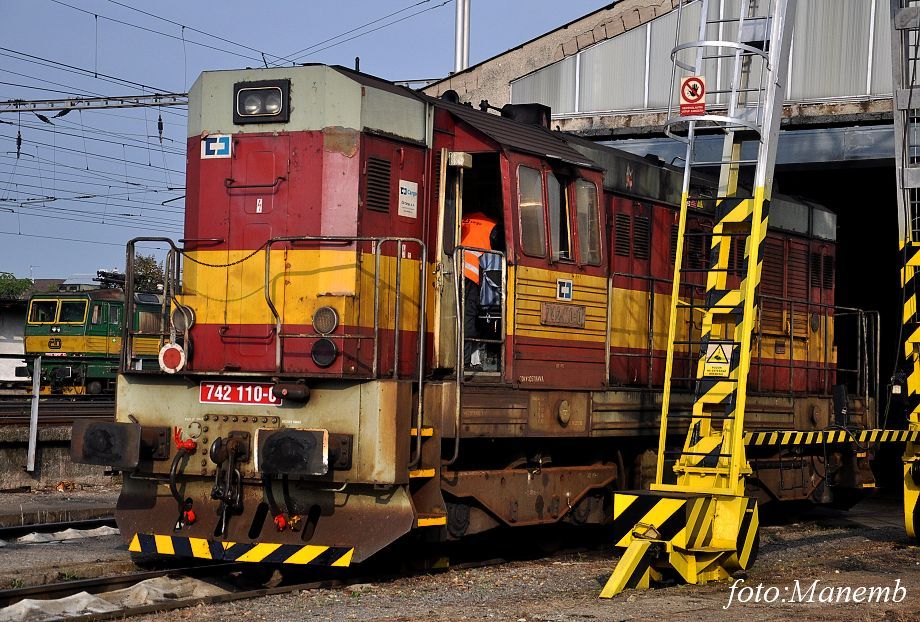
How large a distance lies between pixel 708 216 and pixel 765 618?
232 inches

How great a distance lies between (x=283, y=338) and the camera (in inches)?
328

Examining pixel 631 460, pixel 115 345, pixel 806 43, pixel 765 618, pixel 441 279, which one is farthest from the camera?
pixel 115 345

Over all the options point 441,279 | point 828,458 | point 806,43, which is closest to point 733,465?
point 441,279

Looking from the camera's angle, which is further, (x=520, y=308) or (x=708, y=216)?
(x=708, y=216)

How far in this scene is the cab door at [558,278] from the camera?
30.5ft

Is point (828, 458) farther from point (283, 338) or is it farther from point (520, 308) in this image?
point (283, 338)

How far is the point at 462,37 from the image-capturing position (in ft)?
94.3

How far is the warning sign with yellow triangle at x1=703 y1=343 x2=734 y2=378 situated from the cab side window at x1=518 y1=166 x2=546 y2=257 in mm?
1596

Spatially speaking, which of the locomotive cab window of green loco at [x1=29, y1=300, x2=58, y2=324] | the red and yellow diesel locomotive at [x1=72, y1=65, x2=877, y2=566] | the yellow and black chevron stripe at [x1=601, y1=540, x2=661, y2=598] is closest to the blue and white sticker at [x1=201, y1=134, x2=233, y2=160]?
the red and yellow diesel locomotive at [x1=72, y1=65, x2=877, y2=566]

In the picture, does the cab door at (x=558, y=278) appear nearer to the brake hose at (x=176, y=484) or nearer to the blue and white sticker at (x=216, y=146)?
the blue and white sticker at (x=216, y=146)

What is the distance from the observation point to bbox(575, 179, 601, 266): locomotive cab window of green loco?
9906 millimetres

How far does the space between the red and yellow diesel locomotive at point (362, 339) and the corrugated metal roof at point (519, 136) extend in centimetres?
3

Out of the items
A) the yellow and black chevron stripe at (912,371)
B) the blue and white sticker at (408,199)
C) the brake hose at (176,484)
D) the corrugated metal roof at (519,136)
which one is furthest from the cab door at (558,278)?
the yellow and black chevron stripe at (912,371)

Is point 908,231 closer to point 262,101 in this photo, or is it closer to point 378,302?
point 378,302
